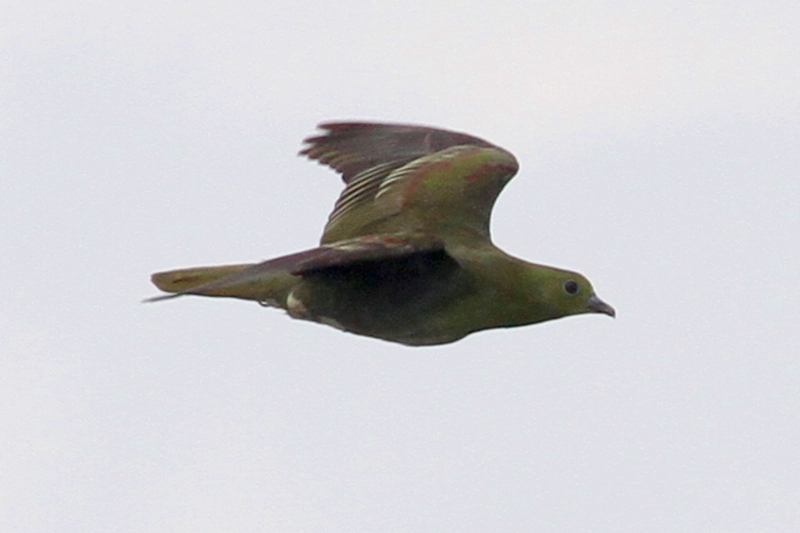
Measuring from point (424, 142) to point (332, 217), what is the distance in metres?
1.32

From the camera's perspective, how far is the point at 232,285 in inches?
555

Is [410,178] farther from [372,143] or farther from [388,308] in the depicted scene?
[388,308]

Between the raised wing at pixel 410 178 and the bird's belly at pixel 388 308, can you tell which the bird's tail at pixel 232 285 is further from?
the raised wing at pixel 410 178

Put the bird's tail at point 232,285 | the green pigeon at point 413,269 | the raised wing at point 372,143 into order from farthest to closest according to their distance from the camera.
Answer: the raised wing at point 372,143
the bird's tail at point 232,285
the green pigeon at point 413,269

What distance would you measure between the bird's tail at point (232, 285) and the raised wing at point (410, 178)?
0.67m

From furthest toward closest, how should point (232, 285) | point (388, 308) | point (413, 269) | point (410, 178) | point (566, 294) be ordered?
point (410, 178), point (566, 294), point (232, 285), point (388, 308), point (413, 269)

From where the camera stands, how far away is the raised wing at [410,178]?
14742 millimetres

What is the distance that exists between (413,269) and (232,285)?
1.10 meters

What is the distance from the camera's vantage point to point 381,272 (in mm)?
13789

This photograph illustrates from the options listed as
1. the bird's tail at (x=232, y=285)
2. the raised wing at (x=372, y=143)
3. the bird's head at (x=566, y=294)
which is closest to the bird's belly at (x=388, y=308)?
the bird's tail at (x=232, y=285)

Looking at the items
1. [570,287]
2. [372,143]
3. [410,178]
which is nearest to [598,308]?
[570,287]

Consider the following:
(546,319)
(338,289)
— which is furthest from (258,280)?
(546,319)

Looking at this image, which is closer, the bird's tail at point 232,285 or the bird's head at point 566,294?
the bird's tail at point 232,285

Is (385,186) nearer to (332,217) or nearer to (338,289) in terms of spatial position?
(332,217)
